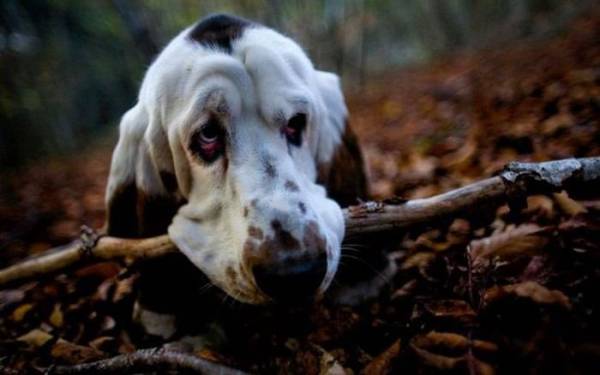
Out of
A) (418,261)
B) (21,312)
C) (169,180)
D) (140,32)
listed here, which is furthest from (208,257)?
(140,32)

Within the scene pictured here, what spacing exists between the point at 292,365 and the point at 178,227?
74 centimetres

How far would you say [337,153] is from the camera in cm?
244

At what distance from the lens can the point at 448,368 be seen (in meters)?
1.26

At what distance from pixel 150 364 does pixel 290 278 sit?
521mm

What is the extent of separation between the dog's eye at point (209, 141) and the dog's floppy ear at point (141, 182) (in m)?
0.26

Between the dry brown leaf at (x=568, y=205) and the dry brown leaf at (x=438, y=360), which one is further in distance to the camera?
the dry brown leaf at (x=568, y=205)

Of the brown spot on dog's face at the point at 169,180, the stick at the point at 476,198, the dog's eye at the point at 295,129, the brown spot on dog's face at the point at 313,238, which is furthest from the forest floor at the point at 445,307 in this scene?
the dog's eye at the point at 295,129

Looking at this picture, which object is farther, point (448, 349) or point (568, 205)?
point (568, 205)

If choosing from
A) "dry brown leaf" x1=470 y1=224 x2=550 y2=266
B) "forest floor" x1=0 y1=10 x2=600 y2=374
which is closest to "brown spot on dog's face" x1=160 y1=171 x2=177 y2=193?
"forest floor" x1=0 y1=10 x2=600 y2=374

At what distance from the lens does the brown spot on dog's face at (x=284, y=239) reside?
1.47 meters

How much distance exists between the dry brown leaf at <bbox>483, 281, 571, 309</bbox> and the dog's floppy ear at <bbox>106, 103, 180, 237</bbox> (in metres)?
1.37

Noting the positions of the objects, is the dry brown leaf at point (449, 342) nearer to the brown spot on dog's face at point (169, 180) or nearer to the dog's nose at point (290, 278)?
the dog's nose at point (290, 278)

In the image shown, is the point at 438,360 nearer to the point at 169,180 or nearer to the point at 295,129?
the point at 295,129

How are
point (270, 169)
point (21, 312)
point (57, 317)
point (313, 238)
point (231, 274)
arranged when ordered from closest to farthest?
1. point (313, 238)
2. point (231, 274)
3. point (270, 169)
4. point (57, 317)
5. point (21, 312)
